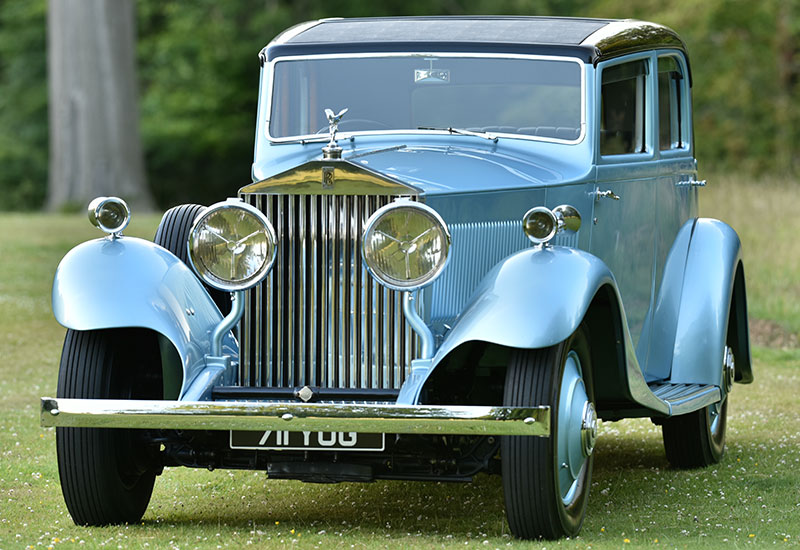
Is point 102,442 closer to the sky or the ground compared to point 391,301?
closer to the ground

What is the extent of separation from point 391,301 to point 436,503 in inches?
51.4

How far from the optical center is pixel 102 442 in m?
4.98

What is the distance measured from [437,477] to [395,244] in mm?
861

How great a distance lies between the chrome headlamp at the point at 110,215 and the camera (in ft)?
17.0

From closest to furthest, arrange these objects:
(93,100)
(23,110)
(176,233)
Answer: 1. (176,233)
2. (93,100)
3. (23,110)

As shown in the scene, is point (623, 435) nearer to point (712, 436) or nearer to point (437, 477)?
point (712, 436)

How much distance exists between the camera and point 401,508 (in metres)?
5.75

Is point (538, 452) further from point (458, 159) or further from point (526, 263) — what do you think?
point (458, 159)

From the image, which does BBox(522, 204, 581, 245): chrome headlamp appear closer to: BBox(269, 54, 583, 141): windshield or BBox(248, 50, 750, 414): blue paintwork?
BBox(248, 50, 750, 414): blue paintwork

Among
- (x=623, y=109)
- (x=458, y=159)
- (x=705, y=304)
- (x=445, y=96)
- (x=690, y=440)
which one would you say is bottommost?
(x=690, y=440)

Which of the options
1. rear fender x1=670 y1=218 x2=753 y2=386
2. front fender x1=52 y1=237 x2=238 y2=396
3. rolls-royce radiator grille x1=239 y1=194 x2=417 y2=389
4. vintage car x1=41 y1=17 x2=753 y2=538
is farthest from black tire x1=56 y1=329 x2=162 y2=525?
rear fender x1=670 y1=218 x2=753 y2=386

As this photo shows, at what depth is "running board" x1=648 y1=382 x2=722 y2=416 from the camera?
5746 mm

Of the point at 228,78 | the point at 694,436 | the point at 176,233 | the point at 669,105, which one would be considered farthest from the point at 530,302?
the point at 228,78

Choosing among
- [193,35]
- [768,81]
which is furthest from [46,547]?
[193,35]
